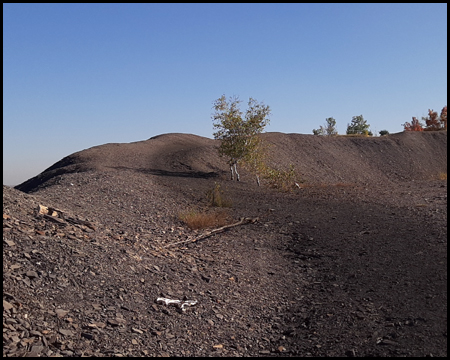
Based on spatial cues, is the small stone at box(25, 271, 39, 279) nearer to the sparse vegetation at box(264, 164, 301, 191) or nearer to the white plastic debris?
the white plastic debris

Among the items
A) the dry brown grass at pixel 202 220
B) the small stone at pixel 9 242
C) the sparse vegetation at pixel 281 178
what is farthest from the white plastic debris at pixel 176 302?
the sparse vegetation at pixel 281 178

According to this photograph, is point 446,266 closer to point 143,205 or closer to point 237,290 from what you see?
point 237,290

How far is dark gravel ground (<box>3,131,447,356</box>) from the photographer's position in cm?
474

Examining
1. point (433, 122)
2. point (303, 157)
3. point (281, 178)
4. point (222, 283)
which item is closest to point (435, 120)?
point (433, 122)

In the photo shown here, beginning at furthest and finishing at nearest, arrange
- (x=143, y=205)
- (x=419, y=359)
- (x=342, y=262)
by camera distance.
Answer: (x=143, y=205) < (x=342, y=262) < (x=419, y=359)

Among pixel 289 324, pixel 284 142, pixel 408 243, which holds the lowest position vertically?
pixel 289 324

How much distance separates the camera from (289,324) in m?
5.48

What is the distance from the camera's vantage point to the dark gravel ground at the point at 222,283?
474 centimetres

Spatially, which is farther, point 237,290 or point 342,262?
point 342,262

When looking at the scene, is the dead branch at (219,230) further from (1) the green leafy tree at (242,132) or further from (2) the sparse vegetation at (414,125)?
(2) the sparse vegetation at (414,125)

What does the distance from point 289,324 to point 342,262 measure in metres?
2.60

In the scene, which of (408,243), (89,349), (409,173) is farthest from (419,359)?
(409,173)

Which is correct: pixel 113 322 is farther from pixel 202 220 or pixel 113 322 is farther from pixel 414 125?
pixel 414 125

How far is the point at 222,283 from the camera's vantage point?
672cm
